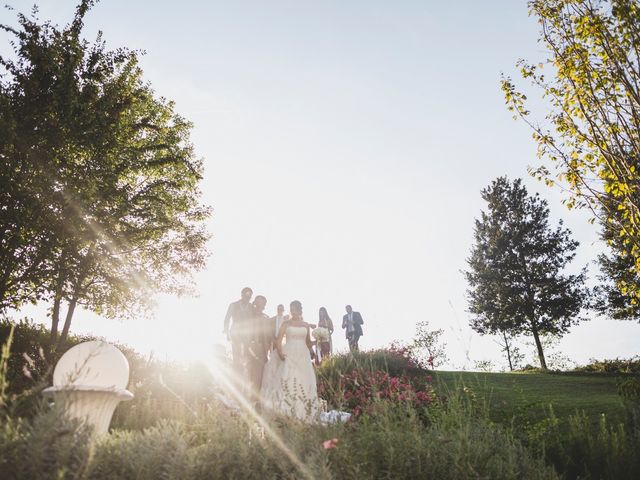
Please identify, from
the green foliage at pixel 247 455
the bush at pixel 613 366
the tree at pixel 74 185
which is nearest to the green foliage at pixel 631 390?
the green foliage at pixel 247 455

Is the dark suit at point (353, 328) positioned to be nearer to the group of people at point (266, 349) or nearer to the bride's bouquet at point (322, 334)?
the bride's bouquet at point (322, 334)

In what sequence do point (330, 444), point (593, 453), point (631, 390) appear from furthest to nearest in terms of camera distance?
point (631, 390)
point (593, 453)
point (330, 444)

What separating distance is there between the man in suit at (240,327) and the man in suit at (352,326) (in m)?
8.22

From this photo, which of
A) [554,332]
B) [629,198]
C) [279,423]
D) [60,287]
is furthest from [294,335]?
[554,332]

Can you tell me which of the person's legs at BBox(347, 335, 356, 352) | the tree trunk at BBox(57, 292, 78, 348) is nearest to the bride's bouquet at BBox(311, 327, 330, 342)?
the person's legs at BBox(347, 335, 356, 352)

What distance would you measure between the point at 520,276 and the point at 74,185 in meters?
28.2

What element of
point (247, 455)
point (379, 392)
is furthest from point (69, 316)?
point (247, 455)

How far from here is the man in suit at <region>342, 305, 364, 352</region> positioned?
686 inches

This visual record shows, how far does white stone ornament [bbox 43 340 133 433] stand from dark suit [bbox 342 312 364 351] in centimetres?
1348

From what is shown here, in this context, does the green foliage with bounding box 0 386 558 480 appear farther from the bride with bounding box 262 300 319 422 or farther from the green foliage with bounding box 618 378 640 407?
the green foliage with bounding box 618 378 640 407

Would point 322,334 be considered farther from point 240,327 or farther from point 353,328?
point 240,327

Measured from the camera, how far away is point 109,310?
56.2 ft

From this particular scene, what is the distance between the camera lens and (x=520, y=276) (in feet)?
95.9

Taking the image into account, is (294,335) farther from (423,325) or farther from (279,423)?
(423,325)
